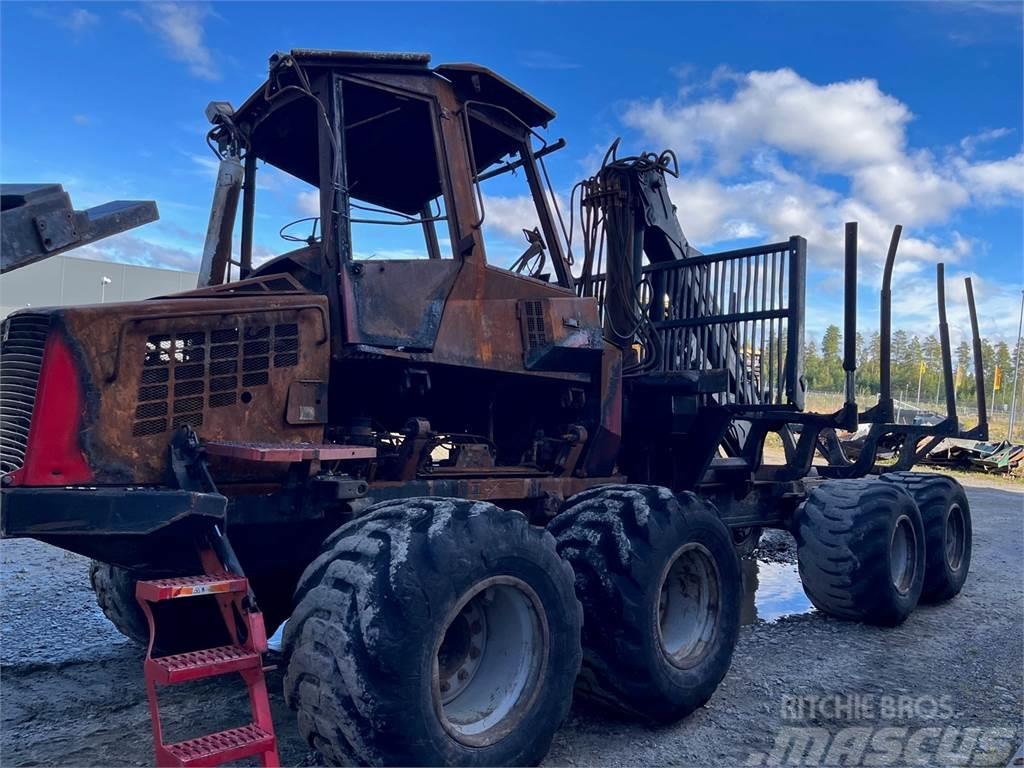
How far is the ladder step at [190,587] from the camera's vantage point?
3021 mm

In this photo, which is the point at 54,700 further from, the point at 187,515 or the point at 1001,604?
the point at 1001,604

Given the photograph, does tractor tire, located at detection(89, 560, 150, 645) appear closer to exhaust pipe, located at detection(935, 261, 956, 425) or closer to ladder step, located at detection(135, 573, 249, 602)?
ladder step, located at detection(135, 573, 249, 602)

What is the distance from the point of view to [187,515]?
3.27 m

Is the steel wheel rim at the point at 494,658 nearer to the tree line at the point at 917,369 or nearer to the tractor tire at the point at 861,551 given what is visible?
the tractor tire at the point at 861,551

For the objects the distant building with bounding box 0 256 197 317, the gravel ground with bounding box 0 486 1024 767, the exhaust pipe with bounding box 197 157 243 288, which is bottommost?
the gravel ground with bounding box 0 486 1024 767

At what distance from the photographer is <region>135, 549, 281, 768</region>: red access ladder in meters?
2.96

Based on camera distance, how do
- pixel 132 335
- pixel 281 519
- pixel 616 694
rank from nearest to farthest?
pixel 132 335 < pixel 281 519 < pixel 616 694

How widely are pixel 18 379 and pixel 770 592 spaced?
6.63 m

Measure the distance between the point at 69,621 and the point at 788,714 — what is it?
16.5 ft

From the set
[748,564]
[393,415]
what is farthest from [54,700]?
[748,564]

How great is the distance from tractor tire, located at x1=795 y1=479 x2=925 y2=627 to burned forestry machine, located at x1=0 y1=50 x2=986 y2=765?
30mm

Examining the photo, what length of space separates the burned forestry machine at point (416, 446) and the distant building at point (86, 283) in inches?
970

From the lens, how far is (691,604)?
502 centimetres

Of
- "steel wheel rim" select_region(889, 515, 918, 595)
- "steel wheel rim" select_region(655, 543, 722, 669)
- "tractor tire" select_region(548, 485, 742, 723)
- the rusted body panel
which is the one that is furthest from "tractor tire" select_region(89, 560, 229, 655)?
"steel wheel rim" select_region(889, 515, 918, 595)
